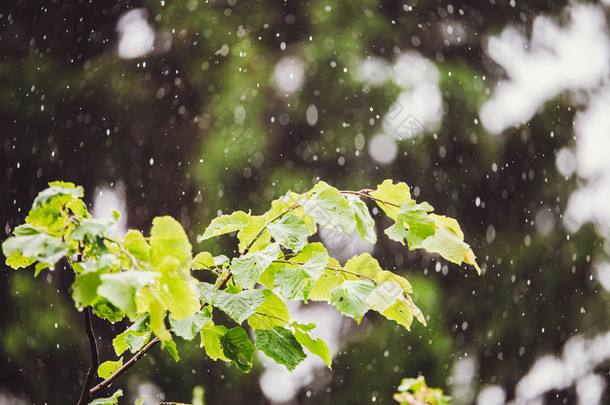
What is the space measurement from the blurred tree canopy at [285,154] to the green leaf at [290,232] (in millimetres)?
499

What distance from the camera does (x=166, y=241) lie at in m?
0.35

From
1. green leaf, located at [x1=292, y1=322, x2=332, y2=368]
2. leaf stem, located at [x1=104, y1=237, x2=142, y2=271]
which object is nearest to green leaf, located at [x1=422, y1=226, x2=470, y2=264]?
green leaf, located at [x1=292, y1=322, x2=332, y2=368]

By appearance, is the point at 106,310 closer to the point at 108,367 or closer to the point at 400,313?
the point at 108,367

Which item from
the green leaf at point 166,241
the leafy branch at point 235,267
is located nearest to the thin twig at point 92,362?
the leafy branch at point 235,267

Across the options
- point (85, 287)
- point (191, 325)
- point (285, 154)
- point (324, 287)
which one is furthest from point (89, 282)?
point (285, 154)

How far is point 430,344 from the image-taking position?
37.4 inches

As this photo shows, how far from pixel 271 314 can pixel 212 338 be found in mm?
57

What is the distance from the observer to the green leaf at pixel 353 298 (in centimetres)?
42

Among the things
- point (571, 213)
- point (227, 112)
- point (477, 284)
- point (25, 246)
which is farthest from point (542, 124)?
point (25, 246)

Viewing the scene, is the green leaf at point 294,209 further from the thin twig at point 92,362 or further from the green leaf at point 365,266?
the thin twig at point 92,362

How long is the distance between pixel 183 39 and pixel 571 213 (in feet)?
2.52

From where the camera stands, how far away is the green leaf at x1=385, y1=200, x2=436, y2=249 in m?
0.45

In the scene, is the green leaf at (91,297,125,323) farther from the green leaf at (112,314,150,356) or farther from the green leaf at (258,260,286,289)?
the green leaf at (258,260,286,289)

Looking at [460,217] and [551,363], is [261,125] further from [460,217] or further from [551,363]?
[551,363]
